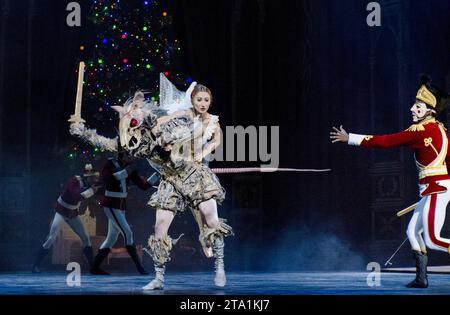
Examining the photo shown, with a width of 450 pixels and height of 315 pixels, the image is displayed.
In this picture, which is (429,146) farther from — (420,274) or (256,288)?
(256,288)

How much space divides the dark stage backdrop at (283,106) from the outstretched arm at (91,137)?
4.79 metres

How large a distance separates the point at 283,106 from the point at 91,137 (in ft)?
17.1

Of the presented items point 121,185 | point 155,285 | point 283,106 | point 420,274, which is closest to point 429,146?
point 420,274

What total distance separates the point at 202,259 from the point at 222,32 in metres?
3.50

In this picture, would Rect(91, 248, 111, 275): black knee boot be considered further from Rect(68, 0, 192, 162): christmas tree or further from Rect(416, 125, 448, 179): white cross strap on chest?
Rect(416, 125, 448, 179): white cross strap on chest

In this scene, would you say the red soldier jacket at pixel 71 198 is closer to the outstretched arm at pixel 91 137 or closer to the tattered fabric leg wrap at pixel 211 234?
the outstretched arm at pixel 91 137

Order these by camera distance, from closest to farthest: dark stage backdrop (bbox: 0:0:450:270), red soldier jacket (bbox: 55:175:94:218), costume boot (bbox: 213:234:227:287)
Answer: costume boot (bbox: 213:234:227:287)
red soldier jacket (bbox: 55:175:94:218)
dark stage backdrop (bbox: 0:0:450:270)

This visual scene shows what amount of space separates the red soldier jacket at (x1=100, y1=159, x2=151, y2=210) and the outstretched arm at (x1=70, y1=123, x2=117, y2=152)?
2225 mm

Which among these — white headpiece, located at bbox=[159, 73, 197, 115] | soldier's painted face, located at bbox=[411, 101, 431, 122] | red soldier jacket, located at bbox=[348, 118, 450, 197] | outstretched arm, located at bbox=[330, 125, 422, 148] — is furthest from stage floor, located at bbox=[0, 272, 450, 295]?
white headpiece, located at bbox=[159, 73, 197, 115]

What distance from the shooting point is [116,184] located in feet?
29.1

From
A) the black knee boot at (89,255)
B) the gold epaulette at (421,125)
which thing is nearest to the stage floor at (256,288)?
the gold epaulette at (421,125)

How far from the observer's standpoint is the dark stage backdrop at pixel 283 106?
10695 millimetres

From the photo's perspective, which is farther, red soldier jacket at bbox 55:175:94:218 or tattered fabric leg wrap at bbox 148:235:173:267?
red soldier jacket at bbox 55:175:94:218

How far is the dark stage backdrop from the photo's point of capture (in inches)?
421
